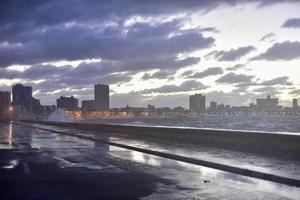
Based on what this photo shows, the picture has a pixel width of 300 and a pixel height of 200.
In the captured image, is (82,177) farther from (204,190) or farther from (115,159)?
(115,159)

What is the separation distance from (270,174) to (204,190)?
3397 mm

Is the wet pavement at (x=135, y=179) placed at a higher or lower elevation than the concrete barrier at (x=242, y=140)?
lower

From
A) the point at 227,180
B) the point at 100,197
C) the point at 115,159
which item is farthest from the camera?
the point at 115,159

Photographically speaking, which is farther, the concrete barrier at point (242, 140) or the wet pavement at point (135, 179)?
the concrete barrier at point (242, 140)

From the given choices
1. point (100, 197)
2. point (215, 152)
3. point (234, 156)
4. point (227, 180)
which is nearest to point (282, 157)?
point (234, 156)

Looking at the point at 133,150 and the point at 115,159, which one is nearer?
the point at 115,159

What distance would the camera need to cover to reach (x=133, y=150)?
28188 millimetres

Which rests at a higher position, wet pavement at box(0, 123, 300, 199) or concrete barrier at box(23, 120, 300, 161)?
concrete barrier at box(23, 120, 300, 161)

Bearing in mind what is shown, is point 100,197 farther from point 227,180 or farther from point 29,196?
point 227,180

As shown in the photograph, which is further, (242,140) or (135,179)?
(242,140)

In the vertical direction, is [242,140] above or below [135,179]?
above

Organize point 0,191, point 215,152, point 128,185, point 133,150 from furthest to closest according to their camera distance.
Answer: point 133,150 < point 215,152 < point 128,185 < point 0,191

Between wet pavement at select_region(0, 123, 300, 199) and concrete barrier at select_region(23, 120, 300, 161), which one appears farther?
concrete barrier at select_region(23, 120, 300, 161)

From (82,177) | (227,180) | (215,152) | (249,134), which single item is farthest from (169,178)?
(249,134)
